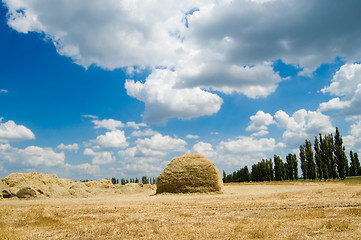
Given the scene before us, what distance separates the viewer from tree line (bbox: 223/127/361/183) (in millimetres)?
58644

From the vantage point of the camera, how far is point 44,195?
30.6 meters

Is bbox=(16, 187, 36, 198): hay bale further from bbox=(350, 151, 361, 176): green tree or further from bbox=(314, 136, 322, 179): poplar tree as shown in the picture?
bbox=(350, 151, 361, 176): green tree

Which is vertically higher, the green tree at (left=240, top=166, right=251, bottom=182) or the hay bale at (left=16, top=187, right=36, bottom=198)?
the hay bale at (left=16, top=187, right=36, bottom=198)

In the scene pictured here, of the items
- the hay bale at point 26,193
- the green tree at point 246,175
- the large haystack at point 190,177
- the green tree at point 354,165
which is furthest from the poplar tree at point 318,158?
the hay bale at point 26,193

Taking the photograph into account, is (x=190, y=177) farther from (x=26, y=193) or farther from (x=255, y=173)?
(x=255, y=173)

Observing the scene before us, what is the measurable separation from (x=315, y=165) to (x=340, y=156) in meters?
6.88

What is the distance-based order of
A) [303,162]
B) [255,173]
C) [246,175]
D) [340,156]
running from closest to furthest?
[340,156], [303,162], [255,173], [246,175]

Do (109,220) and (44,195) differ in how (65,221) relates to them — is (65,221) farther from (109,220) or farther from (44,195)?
(44,195)

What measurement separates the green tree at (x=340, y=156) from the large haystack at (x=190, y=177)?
138 ft

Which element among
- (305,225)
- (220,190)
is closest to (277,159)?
(220,190)

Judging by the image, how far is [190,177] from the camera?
97.1 ft

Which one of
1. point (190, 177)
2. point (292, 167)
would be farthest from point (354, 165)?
point (190, 177)

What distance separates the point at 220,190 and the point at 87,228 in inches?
842

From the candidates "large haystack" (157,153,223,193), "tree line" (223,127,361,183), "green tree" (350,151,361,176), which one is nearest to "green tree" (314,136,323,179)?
"tree line" (223,127,361,183)
